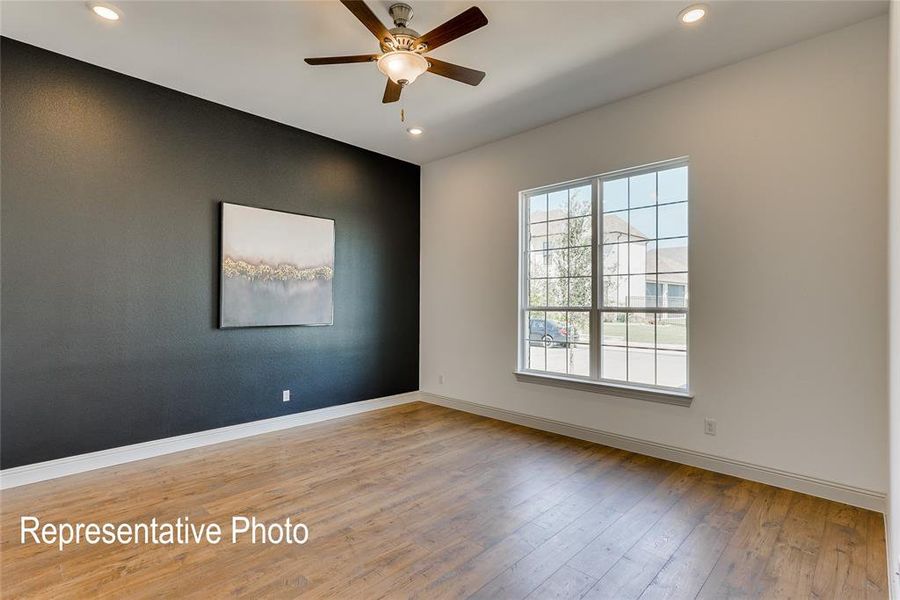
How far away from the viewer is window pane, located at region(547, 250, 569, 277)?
4.32 meters

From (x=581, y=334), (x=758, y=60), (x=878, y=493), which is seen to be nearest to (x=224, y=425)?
(x=581, y=334)

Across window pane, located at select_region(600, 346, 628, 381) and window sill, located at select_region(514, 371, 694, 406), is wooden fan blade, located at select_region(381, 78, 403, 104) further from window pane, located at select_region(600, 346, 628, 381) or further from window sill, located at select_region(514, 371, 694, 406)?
window sill, located at select_region(514, 371, 694, 406)

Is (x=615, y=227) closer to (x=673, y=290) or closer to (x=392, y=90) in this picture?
(x=673, y=290)

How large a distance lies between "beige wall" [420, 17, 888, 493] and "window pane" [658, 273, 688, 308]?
4.2 inches

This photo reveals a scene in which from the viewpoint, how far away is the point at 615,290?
392 centimetres

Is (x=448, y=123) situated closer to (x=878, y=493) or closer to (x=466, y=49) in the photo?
(x=466, y=49)

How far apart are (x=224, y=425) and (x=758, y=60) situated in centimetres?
529

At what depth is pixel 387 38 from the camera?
2455 mm

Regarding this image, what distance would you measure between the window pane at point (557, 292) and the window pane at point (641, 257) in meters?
0.68

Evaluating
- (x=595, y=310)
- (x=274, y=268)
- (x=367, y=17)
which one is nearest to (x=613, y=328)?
(x=595, y=310)

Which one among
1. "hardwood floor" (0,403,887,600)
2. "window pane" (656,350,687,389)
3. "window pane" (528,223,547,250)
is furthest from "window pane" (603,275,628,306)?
"hardwood floor" (0,403,887,600)

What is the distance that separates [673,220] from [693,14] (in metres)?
1.48

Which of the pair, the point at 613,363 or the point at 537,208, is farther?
the point at 537,208

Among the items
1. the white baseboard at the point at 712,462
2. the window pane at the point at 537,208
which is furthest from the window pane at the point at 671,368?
the window pane at the point at 537,208
